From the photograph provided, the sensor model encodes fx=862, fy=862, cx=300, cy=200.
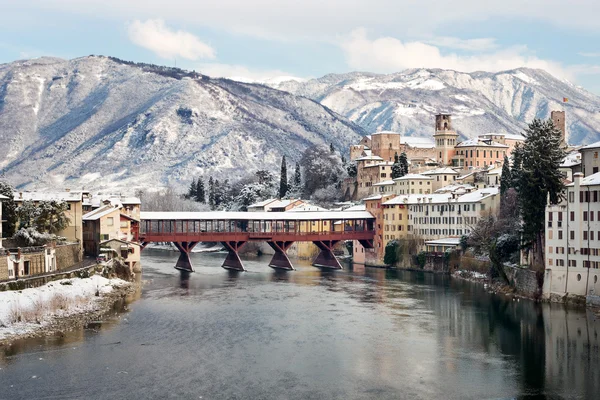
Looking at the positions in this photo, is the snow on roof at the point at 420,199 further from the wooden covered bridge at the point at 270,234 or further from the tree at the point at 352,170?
the tree at the point at 352,170

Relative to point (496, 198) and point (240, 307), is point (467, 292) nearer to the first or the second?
point (240, 307)

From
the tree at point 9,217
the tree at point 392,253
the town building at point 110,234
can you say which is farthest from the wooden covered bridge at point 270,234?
the tree at point 9,217

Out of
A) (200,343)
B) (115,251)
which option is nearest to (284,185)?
(115,251)

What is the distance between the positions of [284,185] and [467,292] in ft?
260

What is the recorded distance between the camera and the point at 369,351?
4544 centimetres

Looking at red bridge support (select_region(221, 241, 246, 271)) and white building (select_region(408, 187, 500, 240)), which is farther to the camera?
white building (select_region(408, 187, 500, 240))

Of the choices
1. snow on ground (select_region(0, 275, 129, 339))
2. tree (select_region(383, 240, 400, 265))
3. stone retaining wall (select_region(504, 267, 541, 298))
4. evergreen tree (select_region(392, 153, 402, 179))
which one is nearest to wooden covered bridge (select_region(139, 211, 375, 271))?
tree (select_region(383, 240, 400, 265))

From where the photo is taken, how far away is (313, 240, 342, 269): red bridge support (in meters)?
99.2

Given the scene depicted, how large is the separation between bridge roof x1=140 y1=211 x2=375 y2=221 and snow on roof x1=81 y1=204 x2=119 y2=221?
1178cm

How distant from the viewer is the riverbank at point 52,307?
156 ft

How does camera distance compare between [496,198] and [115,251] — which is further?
[496,198]

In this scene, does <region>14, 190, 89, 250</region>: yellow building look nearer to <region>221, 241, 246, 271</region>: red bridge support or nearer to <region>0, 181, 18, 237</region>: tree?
<region>0, 181, 18, 237</region>: tree

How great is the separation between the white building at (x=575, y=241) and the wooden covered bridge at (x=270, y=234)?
3802 centimetres

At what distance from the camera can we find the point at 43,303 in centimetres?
5194
